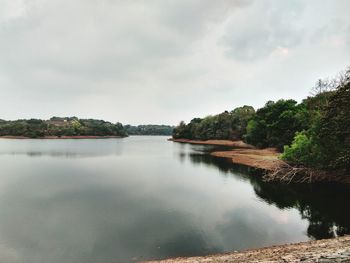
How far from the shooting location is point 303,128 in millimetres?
58938

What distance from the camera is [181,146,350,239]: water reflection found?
1866 cm

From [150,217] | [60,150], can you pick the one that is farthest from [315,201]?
[60,150]

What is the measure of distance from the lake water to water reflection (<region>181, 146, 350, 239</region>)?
0.24 ft

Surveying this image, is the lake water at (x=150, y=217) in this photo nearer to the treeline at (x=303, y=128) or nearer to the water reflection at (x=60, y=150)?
the treeline at (x=303, y=128)

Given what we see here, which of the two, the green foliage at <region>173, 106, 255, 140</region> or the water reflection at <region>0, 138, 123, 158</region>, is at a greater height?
the green foliage at <region>173, 106, 255, 140</region>

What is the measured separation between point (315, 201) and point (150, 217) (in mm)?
16317

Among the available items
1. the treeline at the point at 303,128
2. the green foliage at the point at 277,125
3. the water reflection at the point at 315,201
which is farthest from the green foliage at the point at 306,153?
the green foliage at the point at 277,125

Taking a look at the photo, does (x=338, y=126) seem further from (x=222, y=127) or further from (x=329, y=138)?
(x=222, y=127)

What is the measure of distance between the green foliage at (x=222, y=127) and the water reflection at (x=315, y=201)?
264 feet

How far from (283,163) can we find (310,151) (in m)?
4.30

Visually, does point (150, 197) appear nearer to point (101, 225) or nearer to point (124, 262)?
point (101, 225)

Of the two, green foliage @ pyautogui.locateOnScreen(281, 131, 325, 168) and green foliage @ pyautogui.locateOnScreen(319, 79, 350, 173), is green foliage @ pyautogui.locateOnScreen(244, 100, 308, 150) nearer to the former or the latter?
green foliage @ pyautogui.locateOnScreen(281, 131, 325, 168)

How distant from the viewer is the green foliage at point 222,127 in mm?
116625

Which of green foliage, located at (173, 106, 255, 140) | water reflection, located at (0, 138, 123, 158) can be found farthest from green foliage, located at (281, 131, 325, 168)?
green foliage, located at (173, 106, 255, 140)
